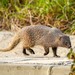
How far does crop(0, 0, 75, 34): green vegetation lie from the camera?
10.8 m

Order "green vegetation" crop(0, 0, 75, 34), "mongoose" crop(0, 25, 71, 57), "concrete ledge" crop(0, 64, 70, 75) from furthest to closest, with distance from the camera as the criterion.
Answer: "green vegetation" crop(0, 0, 75, 34)
"mongoose" crop(0, 25, 71, 57)
"concrete ledge" crop(0, 64, 70, 75)

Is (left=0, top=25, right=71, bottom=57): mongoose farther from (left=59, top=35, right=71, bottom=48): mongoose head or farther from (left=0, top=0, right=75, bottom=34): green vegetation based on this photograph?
(left=0, top=0, right=75, bottom=34): green vegetation

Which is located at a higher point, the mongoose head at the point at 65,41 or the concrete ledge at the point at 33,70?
the concrete ledge at the point at 33,70

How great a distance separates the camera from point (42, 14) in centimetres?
1103

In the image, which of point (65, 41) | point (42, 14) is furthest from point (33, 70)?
point (42, 14)

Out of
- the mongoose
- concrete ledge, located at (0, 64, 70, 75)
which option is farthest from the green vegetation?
concrete ledge, located at (0, 64, 70, 75)

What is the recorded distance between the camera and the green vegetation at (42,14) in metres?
10.8

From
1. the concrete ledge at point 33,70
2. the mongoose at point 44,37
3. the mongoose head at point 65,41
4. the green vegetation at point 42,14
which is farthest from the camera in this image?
the green vegetation at point 42,14

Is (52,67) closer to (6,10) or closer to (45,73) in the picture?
(45,73)

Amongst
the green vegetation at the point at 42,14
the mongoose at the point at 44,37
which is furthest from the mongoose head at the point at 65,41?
the green vegetation at the point at 42,14

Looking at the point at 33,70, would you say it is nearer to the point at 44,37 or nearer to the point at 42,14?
the point at 44,37

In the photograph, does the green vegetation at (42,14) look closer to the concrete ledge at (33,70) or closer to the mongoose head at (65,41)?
the mongoose head at (65,41)

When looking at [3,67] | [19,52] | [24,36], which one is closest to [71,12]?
[19,52]

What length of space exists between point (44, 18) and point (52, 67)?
251 inches
